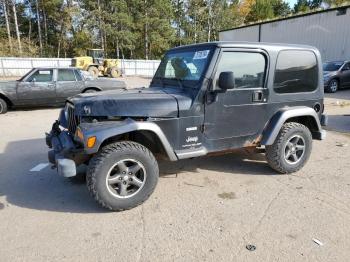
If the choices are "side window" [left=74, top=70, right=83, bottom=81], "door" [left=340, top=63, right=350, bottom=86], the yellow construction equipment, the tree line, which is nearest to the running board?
"side window" [left=74, top=70, right=83, bottom=81]

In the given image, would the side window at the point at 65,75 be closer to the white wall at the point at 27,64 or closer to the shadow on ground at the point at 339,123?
the shadow on ground at the point at 339,123

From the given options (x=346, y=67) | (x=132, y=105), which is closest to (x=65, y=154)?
(x=132, y=105)

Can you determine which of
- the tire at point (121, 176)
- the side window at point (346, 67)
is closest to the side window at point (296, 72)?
the tire at point (121, 176)

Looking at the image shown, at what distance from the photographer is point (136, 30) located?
44812mm

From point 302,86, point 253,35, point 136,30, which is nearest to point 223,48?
point 302,86

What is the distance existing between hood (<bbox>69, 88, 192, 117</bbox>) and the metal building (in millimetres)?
20428

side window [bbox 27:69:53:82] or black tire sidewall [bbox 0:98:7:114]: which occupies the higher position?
side window [bbox 27:69:53:82]

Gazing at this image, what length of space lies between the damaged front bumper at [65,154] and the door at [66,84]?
21.9 ft

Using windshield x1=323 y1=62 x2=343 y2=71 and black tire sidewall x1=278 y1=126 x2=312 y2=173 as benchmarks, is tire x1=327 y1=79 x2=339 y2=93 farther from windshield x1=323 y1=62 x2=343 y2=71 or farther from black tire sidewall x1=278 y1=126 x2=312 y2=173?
black tire sidewall x1=278 y1=126 x2=312 y2=173

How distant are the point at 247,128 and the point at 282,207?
115 centimetres

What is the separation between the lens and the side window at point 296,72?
4.38 meters

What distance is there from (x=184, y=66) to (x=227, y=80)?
855 mm

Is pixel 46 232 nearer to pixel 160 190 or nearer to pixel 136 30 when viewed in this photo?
pixel 160 190

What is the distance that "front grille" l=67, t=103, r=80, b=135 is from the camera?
3.74m
